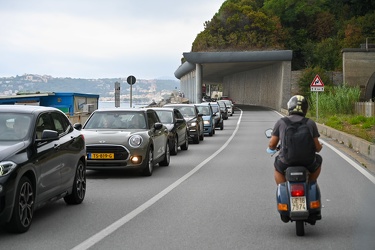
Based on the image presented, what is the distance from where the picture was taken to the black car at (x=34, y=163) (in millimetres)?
7599

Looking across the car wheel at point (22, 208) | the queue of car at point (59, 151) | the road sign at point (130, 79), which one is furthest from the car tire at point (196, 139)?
the car wheel at point (22, 208)

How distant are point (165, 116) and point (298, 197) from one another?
46.0 ft

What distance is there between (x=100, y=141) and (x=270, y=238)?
6.95 metres

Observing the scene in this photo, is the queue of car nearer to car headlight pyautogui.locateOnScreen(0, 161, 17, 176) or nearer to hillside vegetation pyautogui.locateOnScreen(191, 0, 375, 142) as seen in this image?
car headlight pyautogui.locateOnScreen(0, 161, 17, 176)

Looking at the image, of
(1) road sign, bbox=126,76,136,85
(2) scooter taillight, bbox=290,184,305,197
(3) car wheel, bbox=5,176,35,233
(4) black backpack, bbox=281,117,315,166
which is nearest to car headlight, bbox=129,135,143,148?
(3) car wheel, bbox=5,176,35,233

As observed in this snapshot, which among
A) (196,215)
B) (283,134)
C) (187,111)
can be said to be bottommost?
(196,215)

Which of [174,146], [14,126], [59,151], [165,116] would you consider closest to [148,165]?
[59,151]

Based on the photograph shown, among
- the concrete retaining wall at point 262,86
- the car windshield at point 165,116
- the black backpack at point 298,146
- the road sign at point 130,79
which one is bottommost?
the black backpack at point 298,146

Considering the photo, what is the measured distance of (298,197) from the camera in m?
7.44

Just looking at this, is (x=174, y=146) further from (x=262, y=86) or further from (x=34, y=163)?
(x=262, y=86)

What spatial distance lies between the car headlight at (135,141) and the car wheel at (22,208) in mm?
5828

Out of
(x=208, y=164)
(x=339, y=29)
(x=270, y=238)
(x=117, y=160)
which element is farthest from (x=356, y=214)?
(x=339, y=29)

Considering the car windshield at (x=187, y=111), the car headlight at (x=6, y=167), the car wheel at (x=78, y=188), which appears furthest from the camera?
the car windshield at (x=187, y=111)

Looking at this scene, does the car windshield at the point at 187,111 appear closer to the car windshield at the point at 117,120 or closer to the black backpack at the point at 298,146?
the car windshield at the point at 117,120
